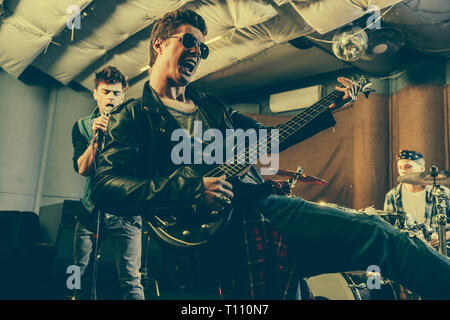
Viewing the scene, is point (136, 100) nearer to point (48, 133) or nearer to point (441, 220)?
point (441, 220)

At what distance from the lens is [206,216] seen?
4.38ft

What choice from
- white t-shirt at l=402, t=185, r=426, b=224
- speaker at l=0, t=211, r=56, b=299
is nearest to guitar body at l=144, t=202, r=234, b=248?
speaker at l=0, t=211, r=56, b=299

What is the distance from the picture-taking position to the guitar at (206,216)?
1333 mm

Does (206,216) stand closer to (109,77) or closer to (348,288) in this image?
(109,77)

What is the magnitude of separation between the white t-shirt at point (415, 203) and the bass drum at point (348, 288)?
5.28 feet

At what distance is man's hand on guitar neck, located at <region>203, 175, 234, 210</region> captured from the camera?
1.27m

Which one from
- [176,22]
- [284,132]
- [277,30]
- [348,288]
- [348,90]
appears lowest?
[348,288]

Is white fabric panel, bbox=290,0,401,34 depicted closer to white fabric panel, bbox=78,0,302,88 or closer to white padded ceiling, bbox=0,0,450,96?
white padded ceiling, bbox=0,0,450,96

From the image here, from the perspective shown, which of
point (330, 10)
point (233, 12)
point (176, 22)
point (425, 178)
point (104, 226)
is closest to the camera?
point (176, 22)

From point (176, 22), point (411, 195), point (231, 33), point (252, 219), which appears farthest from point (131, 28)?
point (411, 195)

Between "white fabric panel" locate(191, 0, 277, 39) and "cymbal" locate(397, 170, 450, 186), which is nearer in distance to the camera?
"white fabric panel" locate(191, 0, 277, 39)

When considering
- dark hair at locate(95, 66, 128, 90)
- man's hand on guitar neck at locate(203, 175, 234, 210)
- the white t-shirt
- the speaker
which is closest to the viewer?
man's hand on guitar neck at locate(203, 175, 234, 210)

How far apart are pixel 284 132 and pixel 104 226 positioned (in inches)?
47.9

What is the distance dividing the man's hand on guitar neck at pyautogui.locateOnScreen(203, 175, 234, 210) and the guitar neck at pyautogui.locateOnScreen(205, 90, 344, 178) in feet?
0.32
